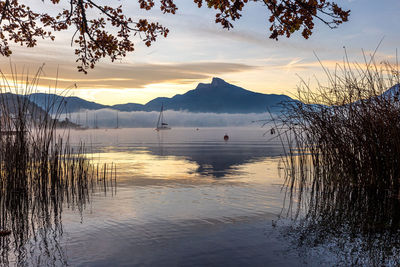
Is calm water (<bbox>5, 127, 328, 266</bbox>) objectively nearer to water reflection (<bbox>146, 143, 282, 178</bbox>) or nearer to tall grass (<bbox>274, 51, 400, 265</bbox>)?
tall grass (<bbox>274, 51, 400, 265</bbox>)

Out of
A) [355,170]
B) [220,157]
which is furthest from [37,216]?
[220,157]

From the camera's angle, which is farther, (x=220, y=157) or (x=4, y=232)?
(x=220, y=157)

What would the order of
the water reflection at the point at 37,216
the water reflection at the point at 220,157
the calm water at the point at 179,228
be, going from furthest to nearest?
1. the water reflection at the point at 220,157
2. the water reflection at the point at 37,216
3. the calm water at the point at 179,228

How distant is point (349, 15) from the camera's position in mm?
6520

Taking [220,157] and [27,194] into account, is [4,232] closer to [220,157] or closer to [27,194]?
[27,194]

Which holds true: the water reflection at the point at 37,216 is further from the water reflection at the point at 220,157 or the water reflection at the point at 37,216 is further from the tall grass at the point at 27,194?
the water reflection at the point at 220,157

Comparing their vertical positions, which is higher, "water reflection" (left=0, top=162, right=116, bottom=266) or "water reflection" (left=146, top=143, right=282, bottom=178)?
"water reflection" (left=146, top=143, right=282, bottom=178)

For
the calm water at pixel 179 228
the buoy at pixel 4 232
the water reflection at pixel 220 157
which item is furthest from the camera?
the water reflection at pixel 220 157

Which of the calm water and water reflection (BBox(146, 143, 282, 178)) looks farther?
water reflection (BBox(146, 143, 282, 178))

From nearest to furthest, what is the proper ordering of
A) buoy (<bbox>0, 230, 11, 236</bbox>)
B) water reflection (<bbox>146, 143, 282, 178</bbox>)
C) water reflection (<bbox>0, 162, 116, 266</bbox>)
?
1. water reflection (<bbox>0, 162, 116, 266</bbox>)
2. buoy (<bbox>0, 230, 11, 236</bbox>)
3. water reflection (<bbox>146, 143, 282, 178</bbox>)

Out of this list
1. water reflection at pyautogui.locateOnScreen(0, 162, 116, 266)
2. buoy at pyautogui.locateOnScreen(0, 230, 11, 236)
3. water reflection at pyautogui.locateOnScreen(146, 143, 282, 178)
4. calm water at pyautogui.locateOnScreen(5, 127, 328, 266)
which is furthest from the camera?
water reflection at pyautogui.locateOnScreen(146, 143, 282, 178)

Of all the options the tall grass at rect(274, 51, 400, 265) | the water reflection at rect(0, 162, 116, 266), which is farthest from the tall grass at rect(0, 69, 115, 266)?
the tall grass at rect(274, 51, 400, 265)

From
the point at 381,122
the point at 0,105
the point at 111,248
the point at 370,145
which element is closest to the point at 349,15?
the point at 381,122

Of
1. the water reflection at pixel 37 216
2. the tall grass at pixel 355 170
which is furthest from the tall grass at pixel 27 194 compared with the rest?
the tall grass at pixel 355 170
